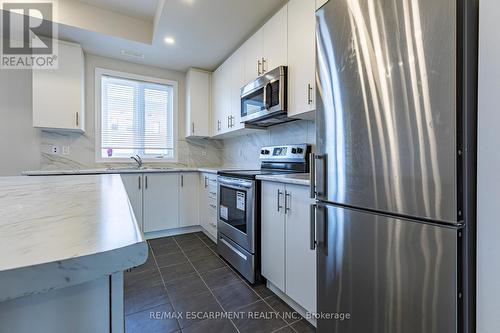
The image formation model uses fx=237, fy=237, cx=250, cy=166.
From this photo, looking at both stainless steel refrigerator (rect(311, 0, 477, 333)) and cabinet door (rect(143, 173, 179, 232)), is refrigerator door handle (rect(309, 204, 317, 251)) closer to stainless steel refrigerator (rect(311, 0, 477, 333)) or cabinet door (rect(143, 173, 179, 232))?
stainless steel refrigerator (rect(311, 0, 477, 333))

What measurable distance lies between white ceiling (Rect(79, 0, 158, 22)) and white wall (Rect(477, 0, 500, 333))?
2799mm

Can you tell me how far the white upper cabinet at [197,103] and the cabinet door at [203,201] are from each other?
74 centimetres

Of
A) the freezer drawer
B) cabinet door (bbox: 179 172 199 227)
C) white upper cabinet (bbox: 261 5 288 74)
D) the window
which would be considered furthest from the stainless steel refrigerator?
the window

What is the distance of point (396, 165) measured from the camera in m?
A: 0.93

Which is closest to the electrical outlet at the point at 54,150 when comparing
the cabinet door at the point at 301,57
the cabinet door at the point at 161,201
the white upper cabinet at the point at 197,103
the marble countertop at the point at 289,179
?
the cabinet door at the point at 161,201

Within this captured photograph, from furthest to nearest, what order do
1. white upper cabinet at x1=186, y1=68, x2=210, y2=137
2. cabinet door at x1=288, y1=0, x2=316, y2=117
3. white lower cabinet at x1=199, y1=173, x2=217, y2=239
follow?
1. white upper cabinet at x1=186, y1=68, x2=210, y2=137
2. white lower cabinet at x1=199, y1=173, x2=217, y2=239
3. cabinet door at x1=288, y1=0, x2=316, y2=117

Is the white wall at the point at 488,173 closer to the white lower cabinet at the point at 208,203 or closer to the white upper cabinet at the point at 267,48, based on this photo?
the white upper cabinet at the point at 267,48

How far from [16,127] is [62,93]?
2.28 ft

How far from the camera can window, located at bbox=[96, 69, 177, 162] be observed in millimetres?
3263

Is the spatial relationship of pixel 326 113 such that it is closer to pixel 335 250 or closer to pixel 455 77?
pixel 455 77

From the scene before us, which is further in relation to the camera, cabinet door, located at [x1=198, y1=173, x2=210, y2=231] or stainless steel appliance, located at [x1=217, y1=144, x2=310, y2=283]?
cabinet door, located at [x1=198, y1=173, x2=210, y2=231]

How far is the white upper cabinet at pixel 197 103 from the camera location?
355 cm

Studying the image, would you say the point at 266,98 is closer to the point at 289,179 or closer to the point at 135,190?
the point at 289,179

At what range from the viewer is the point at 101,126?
3.23m
